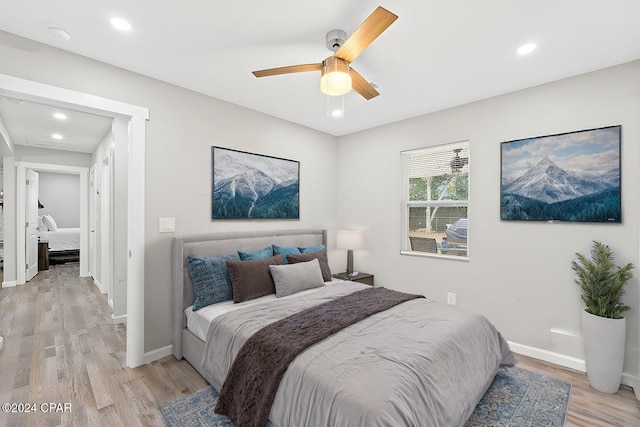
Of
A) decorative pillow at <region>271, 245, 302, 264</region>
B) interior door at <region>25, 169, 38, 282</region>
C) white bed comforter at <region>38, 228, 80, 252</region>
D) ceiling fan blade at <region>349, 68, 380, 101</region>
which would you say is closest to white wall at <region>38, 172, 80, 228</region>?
white bed comforter at <region>38, 228, 80, 252</region>

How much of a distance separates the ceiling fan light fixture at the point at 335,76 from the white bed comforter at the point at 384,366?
155 centimetres

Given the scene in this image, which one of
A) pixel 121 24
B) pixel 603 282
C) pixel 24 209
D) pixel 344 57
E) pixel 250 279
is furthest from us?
pixel 24 209

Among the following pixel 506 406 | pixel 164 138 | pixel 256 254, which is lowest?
pixel 506 406

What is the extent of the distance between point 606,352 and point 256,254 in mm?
3057

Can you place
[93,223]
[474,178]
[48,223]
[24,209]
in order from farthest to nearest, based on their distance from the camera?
[48,223] < [93,223] < [24,209] < [474,178]

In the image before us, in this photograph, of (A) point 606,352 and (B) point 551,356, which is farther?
(B) point 551,356

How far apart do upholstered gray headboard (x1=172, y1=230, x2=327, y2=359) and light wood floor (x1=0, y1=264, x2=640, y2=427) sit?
0.42 metres

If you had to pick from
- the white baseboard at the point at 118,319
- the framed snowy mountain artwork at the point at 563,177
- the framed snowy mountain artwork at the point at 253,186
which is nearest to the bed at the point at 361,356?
the framed snowy mountain artwork at the point at 253,186

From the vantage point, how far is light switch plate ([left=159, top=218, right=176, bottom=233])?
2.72 meters

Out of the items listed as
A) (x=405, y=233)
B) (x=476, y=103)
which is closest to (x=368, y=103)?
(x=476, y=103)

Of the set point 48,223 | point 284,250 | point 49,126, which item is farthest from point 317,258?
point 48,223

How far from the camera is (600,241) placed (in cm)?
246

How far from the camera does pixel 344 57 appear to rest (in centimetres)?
182

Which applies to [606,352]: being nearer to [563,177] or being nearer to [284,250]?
[563,177]
